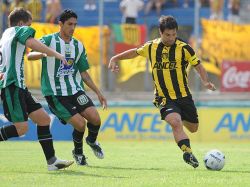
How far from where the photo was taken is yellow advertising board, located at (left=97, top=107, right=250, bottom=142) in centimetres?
1697

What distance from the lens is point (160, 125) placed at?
56.3 feet

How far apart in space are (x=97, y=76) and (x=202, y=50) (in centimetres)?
259

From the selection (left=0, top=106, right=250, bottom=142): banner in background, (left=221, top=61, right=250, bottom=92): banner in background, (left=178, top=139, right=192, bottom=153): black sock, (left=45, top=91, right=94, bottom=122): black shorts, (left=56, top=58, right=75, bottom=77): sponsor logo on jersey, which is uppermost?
(left=56, top=58, right=75, bottom=77): sponsor logo on jersey

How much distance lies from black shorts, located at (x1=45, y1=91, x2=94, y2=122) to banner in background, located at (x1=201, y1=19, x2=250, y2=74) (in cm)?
751

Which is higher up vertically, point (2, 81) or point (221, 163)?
point (2, 81)

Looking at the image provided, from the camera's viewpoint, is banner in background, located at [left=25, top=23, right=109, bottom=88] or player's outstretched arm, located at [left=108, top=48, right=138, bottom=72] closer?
player's outstretched arm, located at [left=108, top=48, right=138, bottom=72]

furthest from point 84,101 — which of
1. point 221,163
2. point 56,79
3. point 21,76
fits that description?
point 221,163

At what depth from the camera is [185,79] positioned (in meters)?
10.7

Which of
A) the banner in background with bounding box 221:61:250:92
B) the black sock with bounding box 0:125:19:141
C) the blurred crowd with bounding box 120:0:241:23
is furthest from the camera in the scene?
the blurred crowd with bounding box 120:0:241:23

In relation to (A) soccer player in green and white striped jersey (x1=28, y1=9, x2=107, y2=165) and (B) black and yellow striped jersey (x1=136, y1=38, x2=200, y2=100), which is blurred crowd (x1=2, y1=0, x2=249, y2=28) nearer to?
(A) soccer player in green and white striped jersey (x1=28, y1=9, x2=107, y2=165)

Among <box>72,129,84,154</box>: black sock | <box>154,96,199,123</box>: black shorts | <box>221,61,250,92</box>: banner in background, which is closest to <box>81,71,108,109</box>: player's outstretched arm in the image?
<box>72,129,84,154</box>: black sock

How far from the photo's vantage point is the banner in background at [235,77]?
1752 cm

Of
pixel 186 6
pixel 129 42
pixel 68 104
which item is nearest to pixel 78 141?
pixel 68 104

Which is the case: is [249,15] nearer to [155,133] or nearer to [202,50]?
[202,50]
